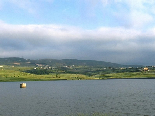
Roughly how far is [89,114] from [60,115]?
8.90m

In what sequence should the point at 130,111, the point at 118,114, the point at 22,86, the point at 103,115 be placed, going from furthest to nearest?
the point at 22,86 < the point at 130,111 < the point at 118,114 < the point at 103,115

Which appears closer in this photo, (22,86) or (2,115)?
(2,115)

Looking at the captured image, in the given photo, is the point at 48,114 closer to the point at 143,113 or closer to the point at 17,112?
the point at 17,112

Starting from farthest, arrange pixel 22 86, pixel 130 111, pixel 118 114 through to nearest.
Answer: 1. pixel 22 86
2. pixel 130 111
3. pixel 118 114

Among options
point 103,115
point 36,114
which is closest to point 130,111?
point 103,115

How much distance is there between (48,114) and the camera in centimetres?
6925

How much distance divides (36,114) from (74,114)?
12421 millimetres

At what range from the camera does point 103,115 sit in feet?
203

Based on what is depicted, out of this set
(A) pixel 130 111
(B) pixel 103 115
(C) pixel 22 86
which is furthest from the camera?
(C) pixel 22 86

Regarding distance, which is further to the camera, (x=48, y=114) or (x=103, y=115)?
(x=48, y=114)

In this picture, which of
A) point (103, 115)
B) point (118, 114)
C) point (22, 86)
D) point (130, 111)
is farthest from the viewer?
point (22, 86)

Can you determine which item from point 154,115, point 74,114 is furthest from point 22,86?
point 154,115

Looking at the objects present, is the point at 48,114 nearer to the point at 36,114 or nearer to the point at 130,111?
the point at 36,114

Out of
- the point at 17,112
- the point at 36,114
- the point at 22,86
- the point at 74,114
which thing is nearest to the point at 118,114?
the point at 74,114
